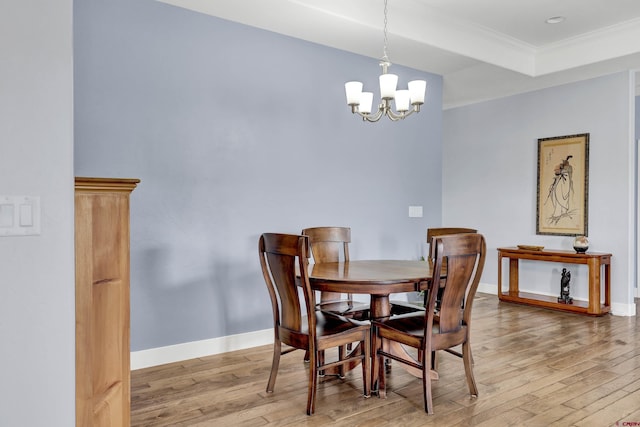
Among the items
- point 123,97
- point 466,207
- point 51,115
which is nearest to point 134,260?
point 123,97

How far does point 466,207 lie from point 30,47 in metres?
6.12

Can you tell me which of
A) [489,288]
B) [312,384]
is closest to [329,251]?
[312,384]

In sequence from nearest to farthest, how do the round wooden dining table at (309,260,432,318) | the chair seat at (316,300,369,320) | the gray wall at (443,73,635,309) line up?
the round wooden dining table at (309,260,432,318) → the chair seat at (316,300,369,320) → the gray wall at (443,73,635,309)

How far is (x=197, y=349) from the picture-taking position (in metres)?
3.56

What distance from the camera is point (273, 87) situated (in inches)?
156

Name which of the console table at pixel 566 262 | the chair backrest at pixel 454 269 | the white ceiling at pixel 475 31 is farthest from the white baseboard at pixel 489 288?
the chair backrest at pixel 454 269

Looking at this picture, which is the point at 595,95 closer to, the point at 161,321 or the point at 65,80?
the point at 161,321

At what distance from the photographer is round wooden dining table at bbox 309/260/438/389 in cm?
264

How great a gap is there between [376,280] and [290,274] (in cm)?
48

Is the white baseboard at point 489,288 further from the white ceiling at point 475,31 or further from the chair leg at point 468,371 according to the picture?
the chair leg at point 468,371

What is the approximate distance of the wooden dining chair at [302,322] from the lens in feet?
8.29

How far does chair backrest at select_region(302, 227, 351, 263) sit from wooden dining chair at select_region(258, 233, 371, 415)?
0.79m

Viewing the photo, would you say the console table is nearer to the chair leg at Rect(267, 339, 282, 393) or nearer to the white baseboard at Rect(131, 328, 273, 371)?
the white baseboard at Rect(131, 328, 273, 371)

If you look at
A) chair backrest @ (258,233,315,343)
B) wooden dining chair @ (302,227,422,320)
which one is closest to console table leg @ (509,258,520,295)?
wooden dining chair @ (302,227,422,320)
